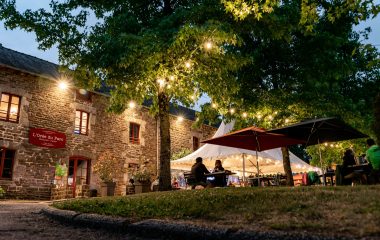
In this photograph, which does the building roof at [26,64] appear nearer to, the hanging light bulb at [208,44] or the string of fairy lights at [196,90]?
the string of fairy lights at [196,90]

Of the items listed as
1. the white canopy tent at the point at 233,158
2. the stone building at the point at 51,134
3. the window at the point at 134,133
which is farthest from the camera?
the window at the point at 134,133

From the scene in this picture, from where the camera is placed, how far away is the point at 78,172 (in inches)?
602

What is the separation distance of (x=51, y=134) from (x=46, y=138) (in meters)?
0.29

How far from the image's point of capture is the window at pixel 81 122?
51.1 ft

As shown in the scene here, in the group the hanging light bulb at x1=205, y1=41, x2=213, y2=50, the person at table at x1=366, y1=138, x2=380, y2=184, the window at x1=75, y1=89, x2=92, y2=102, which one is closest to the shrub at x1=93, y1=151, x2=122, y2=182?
the window at x1=75, y1=89, x2=92, y2=102

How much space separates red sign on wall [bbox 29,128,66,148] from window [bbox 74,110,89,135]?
3.35 ft

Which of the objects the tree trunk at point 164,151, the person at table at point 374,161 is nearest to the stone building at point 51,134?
the tree trunk at point 164,151

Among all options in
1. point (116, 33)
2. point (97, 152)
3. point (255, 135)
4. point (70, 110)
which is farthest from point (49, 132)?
point (255, 135)

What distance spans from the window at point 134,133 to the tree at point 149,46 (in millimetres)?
8285

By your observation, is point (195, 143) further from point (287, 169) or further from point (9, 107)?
point (9, 107)

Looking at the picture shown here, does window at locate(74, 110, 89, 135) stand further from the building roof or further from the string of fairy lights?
the building roof

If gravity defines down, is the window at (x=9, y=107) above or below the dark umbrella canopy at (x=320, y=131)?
above

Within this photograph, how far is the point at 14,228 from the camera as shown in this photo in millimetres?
4410

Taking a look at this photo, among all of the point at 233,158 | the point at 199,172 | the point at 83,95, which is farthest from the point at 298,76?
the point at 83,95
